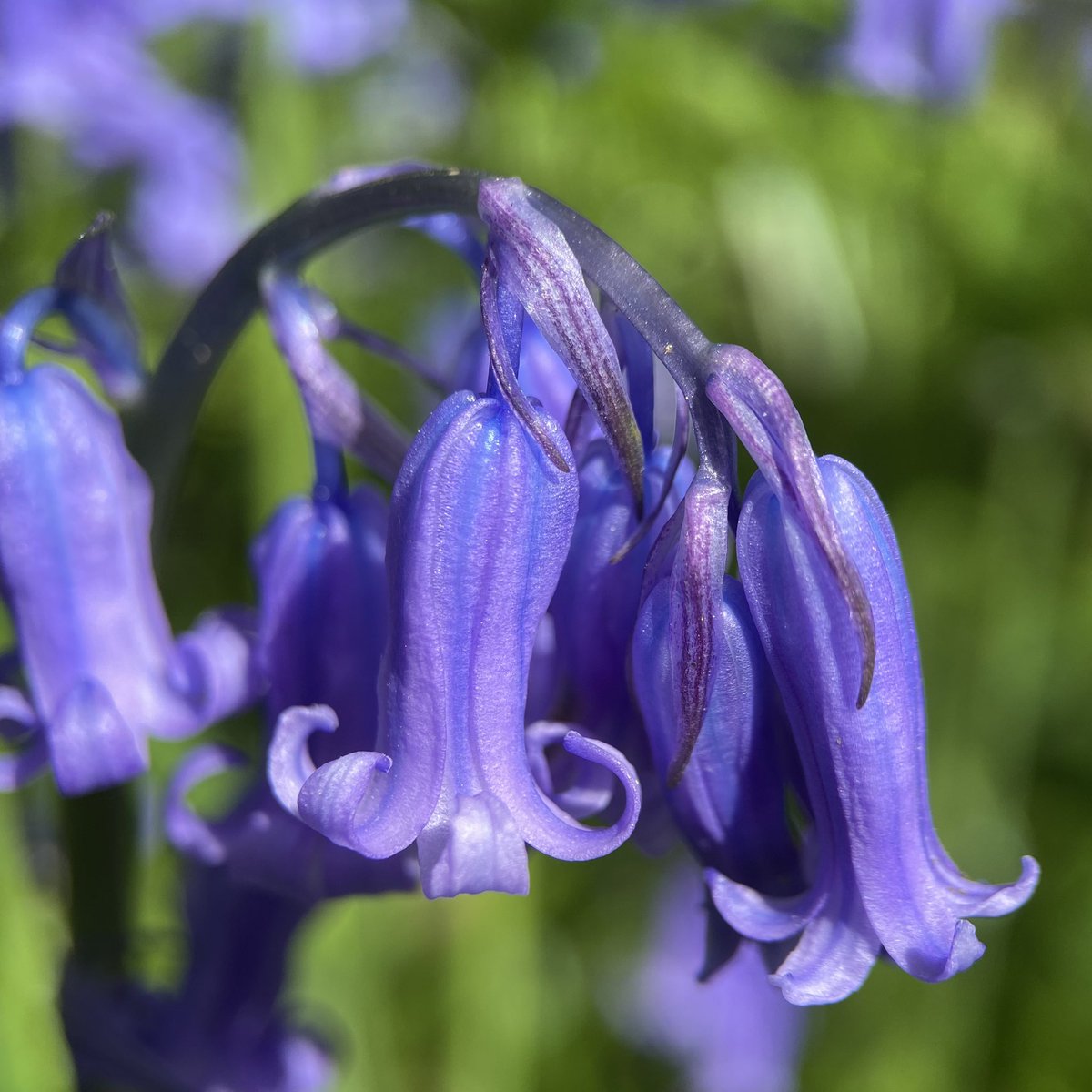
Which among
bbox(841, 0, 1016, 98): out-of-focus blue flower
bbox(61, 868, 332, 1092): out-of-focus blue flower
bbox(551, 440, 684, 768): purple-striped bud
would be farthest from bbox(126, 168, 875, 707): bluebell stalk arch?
bbox(841, 0, 1016, 98): out-of-focus blue flower

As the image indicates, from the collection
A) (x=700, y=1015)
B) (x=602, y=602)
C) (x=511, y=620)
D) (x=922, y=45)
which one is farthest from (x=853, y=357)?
(x=511, y=620)

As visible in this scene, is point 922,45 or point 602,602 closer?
point 602,602

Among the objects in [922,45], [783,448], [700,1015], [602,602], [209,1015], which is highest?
[922,45]

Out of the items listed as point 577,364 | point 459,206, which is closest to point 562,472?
point 577,364

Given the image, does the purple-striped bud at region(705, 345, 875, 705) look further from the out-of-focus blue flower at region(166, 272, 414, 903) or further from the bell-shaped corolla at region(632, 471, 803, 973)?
the out-of-focus blue flower at region(166, 272, 414, 903)

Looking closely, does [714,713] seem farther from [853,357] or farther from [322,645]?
[853,357]

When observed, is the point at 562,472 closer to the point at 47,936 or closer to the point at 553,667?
the point at 553,667

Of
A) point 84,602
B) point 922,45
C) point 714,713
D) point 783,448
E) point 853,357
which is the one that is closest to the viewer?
point 783,448

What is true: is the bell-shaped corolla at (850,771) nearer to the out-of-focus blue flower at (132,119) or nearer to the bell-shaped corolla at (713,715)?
the bell-shaped corolla at (713,715)
